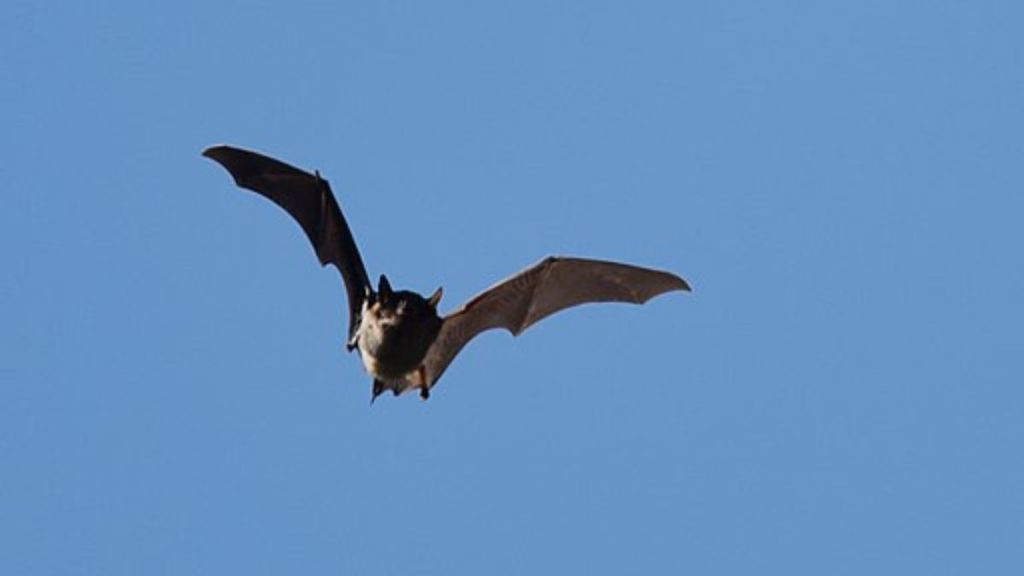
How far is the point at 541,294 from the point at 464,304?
760mm

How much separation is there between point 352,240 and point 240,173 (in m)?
1.36

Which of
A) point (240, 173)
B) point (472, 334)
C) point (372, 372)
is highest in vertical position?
point (240, 173)

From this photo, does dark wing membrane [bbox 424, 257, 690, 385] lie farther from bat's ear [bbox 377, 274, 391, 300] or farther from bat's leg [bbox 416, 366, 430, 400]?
bat's ear [bbox 377, 274, 391, 300]

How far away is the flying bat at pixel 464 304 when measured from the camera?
14.9 m

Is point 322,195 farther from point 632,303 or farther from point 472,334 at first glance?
point 632,303

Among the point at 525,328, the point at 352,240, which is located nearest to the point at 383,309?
the point at 352,240

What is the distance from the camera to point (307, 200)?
1528cm

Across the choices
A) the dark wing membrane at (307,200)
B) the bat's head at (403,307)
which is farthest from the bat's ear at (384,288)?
the dark wing membrane at (307,200)

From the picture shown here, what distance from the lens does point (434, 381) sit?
1542 cm

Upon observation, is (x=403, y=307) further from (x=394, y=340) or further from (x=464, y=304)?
(x=464, y=304)

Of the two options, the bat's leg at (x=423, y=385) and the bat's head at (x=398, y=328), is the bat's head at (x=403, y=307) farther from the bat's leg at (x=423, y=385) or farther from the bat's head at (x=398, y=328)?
the bat's leg at (x=423, y=385)

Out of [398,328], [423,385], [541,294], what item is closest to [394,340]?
[398,328]

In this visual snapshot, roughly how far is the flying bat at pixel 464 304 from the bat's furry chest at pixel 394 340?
0.36 meters

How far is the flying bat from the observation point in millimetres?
14906
